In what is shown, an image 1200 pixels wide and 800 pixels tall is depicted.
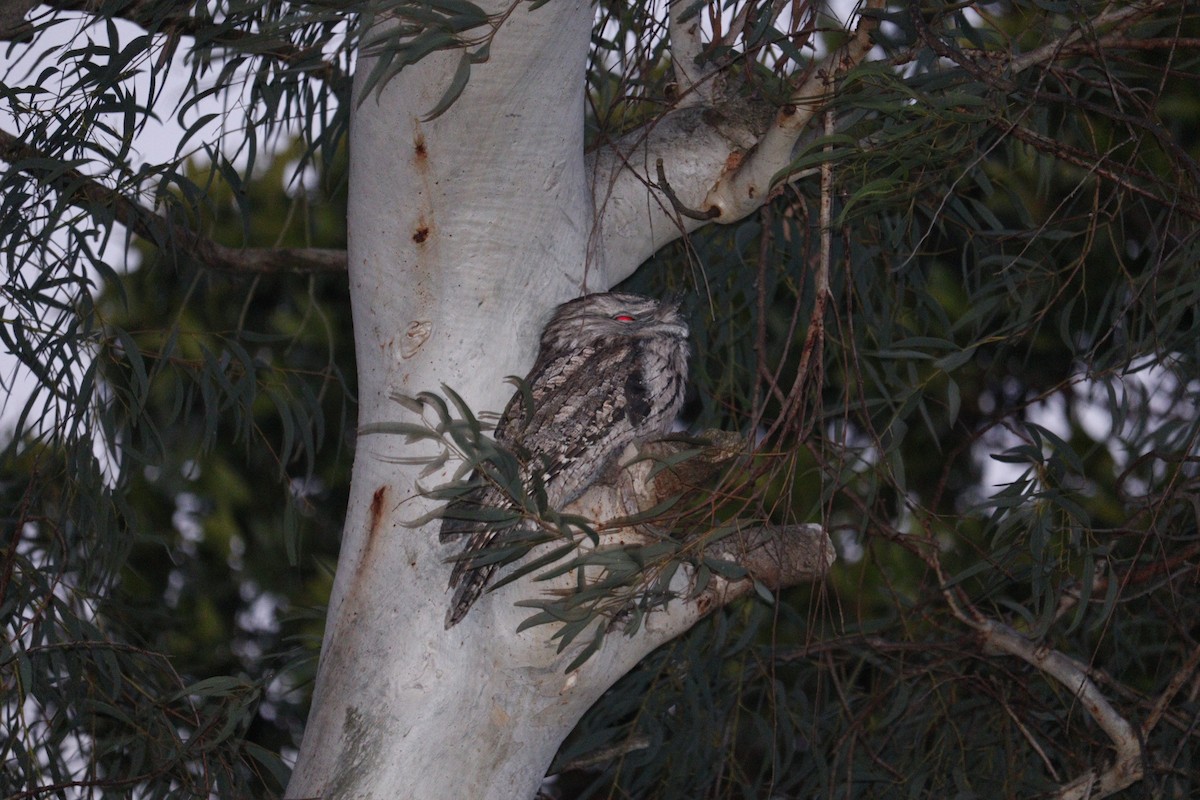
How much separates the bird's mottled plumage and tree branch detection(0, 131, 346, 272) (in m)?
0.83

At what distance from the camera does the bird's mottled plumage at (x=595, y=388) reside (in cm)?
195

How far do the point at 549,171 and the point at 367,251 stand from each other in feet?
1.05

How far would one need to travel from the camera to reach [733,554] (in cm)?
202

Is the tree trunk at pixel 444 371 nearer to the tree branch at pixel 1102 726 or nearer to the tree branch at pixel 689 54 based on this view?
the tree branch at pixel 689 54

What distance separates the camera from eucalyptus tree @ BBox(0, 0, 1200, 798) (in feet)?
5.55

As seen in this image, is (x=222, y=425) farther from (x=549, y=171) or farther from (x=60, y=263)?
(x=549, y=171)

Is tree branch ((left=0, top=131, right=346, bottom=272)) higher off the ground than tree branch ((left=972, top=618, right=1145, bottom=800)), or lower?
higher

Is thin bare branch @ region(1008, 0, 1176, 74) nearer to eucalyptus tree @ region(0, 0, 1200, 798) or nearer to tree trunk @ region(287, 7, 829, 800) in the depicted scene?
eucalyptus tree @ region(0, 0, 1200, 798)

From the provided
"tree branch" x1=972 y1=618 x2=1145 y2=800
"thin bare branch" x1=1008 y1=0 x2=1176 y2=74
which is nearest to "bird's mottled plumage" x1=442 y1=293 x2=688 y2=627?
"thin bare branch" x1=1008 y1=0 x2=1176 y2=74

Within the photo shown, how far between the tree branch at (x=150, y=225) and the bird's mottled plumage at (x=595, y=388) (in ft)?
2.73

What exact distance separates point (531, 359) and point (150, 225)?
0.94 meters

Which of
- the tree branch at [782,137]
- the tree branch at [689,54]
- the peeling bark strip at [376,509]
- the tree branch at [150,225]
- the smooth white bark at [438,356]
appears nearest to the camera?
the smooth white bark at [438,356]

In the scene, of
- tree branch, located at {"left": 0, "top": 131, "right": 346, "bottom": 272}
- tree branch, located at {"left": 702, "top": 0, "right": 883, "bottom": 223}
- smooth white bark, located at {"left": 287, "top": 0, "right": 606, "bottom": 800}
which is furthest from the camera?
tree branch, located at {"left": 0, "top": 131, "right": 346, "bottom": 272}

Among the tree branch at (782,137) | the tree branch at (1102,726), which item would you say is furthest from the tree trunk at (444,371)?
the tree branch at (1102,726)
